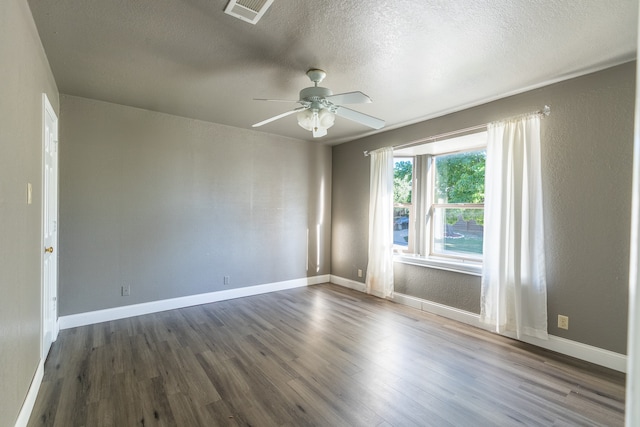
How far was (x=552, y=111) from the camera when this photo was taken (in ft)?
9.66

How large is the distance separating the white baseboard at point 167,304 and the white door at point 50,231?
234 millimetres

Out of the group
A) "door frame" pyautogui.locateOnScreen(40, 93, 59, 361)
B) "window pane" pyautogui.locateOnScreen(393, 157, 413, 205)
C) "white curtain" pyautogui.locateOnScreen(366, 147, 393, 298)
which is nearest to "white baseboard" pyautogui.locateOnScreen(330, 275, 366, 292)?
"white curtain" pyautogui.locateOnScreen(366, 147, 393, 298)

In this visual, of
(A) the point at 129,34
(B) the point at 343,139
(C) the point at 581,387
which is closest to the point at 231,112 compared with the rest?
(A) the point at 129,34

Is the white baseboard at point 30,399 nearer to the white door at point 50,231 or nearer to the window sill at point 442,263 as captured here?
the white door at point 50,231

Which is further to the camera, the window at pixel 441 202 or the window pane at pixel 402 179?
the window pane at pixel 402 179

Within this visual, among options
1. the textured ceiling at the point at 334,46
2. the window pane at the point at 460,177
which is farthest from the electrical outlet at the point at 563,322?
the textured ceiling at the point at 334,46

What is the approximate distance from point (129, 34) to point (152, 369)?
8.56 ft

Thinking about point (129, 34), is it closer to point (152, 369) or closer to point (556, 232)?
point (152, 369)

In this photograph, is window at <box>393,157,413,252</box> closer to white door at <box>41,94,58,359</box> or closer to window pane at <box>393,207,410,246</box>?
window pane at <box>393,207,410,246</box>

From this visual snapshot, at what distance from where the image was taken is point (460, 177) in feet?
13.3

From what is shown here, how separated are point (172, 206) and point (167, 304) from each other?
4.16 feet

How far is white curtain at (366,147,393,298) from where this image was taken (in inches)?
176

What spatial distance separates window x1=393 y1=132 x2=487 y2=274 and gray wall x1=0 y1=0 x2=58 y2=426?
3.90 m

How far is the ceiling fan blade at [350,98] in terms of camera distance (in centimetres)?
238
